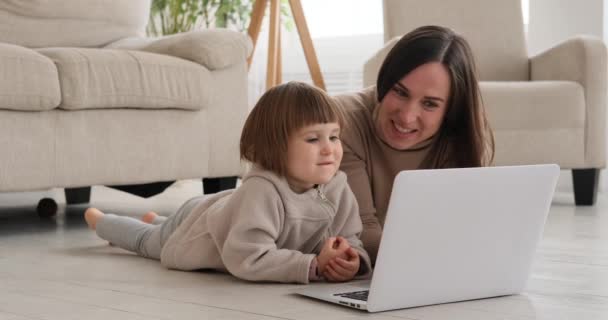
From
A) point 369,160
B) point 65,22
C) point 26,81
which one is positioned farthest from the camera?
point 65,22

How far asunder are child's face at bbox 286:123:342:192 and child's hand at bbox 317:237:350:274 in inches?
4.3

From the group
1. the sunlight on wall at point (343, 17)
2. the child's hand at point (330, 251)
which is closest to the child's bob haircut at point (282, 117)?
the child's hand at point (330, 251)

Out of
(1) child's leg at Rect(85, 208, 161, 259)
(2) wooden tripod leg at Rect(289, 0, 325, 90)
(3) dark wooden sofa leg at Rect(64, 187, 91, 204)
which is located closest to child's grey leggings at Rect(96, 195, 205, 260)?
(1) child's leg at Rect(85, 208, 161, 259)

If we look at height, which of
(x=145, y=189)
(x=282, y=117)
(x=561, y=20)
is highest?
(x=282, y=117)

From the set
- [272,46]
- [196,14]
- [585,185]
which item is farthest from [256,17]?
[585,185]

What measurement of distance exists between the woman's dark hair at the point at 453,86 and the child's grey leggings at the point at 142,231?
1.48 feet

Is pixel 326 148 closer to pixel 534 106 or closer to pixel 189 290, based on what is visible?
pixel 189 290

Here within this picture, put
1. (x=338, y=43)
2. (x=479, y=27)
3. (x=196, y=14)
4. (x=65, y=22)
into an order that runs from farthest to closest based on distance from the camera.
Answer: (x=338, y=43)
(x=196, y=14)
(x=479, y=27)
(x=65, y=22)

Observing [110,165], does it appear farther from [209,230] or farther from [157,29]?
[157,29]

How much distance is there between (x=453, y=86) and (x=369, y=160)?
0.23 metres

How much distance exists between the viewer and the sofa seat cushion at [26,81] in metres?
2.01

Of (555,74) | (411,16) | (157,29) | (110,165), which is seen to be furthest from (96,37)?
(157,29)

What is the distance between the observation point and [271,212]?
4.47ft

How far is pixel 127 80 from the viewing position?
2.24 m
